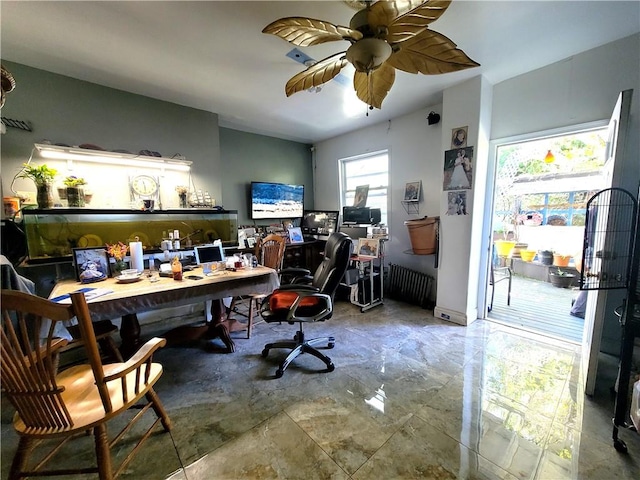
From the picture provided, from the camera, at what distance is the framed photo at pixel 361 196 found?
427cm

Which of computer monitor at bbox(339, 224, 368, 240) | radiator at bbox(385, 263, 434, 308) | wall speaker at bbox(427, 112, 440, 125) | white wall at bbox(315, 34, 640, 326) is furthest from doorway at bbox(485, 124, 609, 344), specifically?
computer monitor at bbox(339, 224, 368, 240)

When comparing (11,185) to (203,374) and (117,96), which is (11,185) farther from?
(203,374)

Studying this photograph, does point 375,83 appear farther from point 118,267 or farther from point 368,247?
point 118,267

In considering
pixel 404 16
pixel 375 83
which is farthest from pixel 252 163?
pixel 404 16

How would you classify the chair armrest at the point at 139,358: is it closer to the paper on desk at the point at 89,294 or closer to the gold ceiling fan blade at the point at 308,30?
the paper on desk at the point at 89,294

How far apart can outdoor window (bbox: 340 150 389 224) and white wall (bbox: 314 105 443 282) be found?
12 centimetres

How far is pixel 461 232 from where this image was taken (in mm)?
2820

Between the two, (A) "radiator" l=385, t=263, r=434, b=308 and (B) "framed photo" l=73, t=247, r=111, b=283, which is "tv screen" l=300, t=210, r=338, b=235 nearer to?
(A) "radiator" l=385, t=263, r=434, b=308

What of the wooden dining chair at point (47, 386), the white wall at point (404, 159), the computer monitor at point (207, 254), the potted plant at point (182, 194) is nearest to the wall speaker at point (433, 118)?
the white wall at point (404, 159)

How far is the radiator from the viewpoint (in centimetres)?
346

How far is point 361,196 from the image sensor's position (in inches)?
169

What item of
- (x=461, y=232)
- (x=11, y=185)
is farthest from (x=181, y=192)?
(x=461, y=232)

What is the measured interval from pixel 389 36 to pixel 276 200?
3386mm

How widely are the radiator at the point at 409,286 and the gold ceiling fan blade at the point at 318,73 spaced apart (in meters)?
2.83
